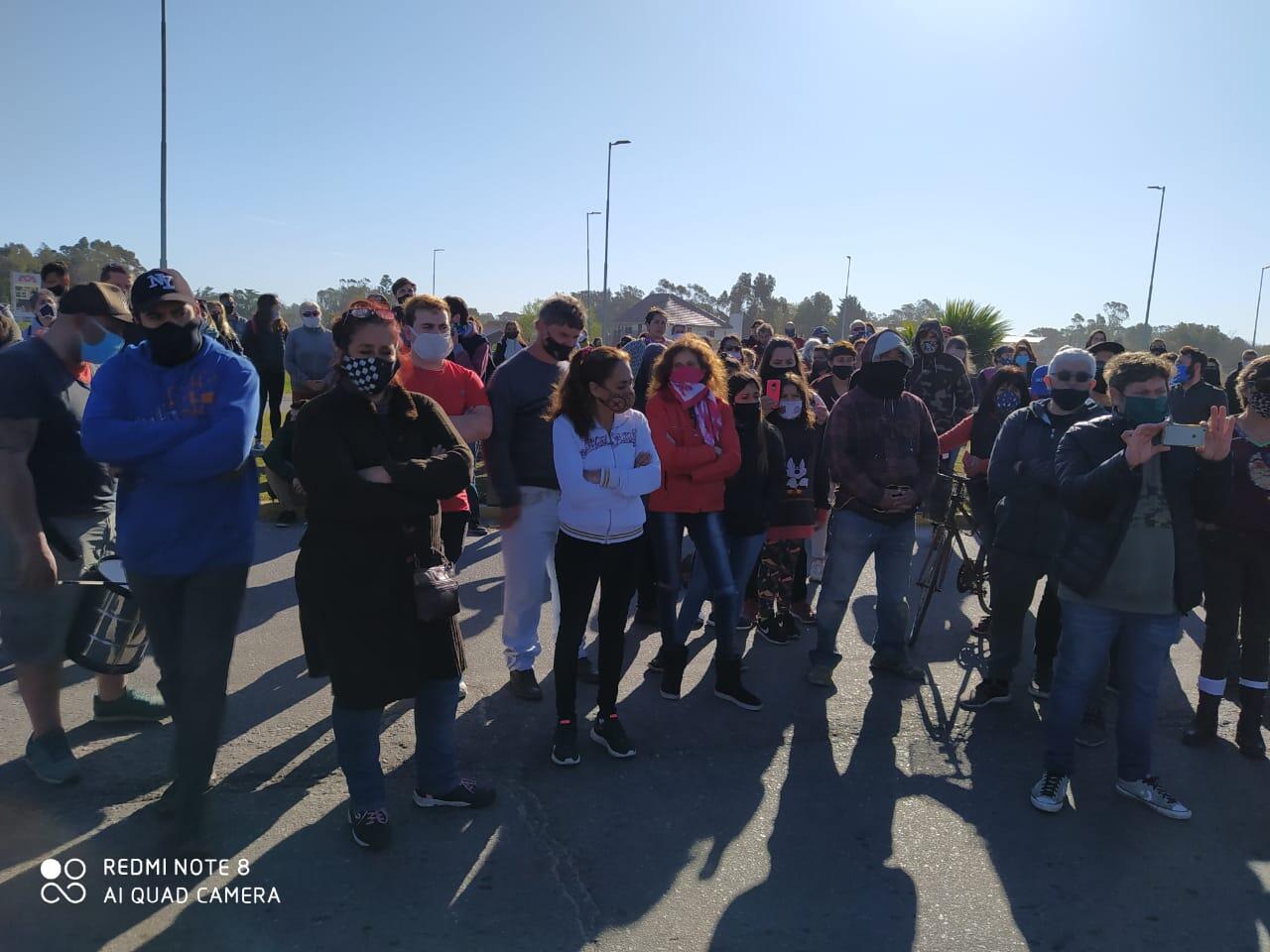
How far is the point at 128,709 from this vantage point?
4223 millimetres

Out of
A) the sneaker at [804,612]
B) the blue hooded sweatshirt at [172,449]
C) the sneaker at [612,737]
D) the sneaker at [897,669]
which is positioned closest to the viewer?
the blue hooded sweatshirt at [172,449]

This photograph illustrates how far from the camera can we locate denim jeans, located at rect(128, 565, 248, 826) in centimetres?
315

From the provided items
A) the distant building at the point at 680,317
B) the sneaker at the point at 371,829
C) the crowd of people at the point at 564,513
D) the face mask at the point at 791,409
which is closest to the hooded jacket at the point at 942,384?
the crowd of people at the point at 564,513

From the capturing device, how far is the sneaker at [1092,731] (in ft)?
14.7

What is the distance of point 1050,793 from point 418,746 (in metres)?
2.79

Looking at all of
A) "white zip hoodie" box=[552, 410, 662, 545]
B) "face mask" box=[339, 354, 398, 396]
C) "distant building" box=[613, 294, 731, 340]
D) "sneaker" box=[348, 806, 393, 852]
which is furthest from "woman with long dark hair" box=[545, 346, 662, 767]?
"distant building" box=[613, 294, 731, 340]

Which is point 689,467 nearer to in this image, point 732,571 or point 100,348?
point 732,571

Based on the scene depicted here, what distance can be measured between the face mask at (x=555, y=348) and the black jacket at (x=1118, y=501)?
8.39 feet

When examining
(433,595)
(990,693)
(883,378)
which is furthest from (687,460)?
(990,693)

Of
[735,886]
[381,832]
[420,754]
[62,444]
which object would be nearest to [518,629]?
[420,754]

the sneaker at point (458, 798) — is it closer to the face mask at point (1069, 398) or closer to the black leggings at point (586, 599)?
the black leggings at point (586, 599)

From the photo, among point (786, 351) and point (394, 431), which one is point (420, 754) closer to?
point (394, 431)

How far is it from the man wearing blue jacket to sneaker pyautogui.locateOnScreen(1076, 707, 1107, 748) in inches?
162

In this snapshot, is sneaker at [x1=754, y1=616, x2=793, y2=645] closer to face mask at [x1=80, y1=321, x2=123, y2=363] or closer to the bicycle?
the bicycle
